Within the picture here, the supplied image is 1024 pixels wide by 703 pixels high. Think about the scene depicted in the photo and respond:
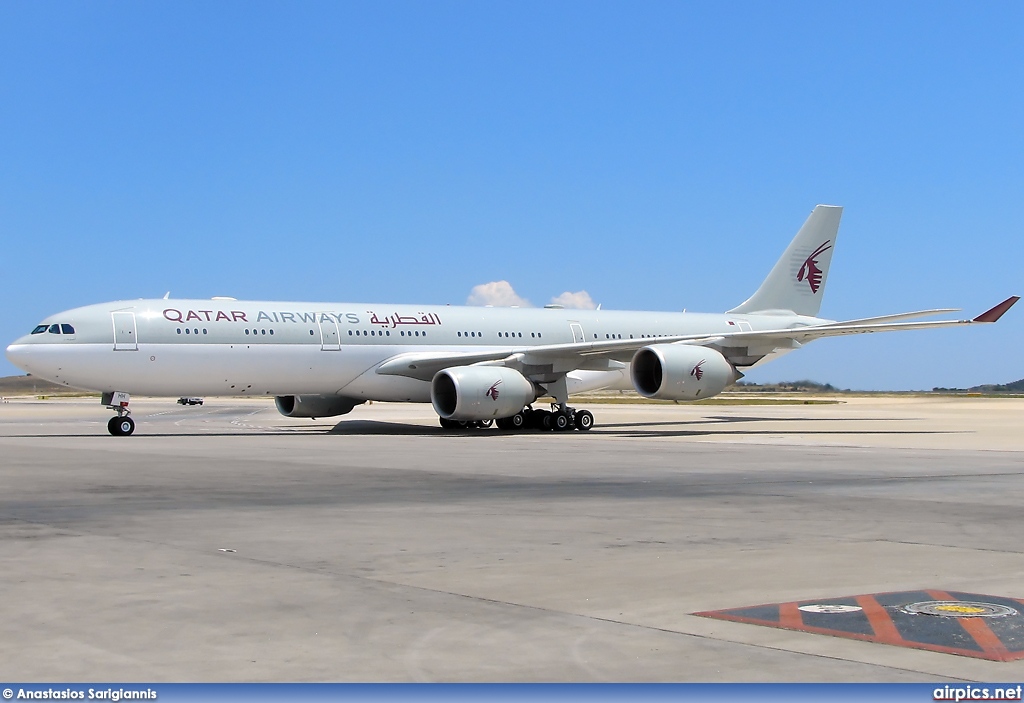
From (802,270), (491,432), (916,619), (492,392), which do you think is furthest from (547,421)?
(916,619)

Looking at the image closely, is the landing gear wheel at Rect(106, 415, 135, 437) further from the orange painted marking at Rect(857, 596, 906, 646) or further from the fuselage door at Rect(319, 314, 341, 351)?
the orange painted marking at Rect(857, 596, 906, 646)

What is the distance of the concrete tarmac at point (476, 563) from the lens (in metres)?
5.28

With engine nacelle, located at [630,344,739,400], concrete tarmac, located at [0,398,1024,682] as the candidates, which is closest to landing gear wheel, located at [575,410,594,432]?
engine nacelle, located at [630,344,739,400]

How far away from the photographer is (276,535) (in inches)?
379

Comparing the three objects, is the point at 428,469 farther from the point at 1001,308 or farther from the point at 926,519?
the point at 1001,308

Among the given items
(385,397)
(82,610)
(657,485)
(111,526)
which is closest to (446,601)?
(82,610)

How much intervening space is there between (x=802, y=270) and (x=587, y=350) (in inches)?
477

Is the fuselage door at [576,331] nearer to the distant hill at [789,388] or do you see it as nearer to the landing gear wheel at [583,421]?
the landing gear wheel at [583,421]

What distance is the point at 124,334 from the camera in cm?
2686

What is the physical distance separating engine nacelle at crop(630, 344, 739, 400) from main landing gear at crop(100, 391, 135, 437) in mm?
12693

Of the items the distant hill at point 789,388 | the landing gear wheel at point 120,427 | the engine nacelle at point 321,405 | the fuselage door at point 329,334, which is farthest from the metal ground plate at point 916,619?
the distant hill at point 789,388

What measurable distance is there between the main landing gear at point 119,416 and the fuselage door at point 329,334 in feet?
16.5

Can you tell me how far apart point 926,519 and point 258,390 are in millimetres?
20964

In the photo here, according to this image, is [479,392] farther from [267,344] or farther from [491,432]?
[267,344]
